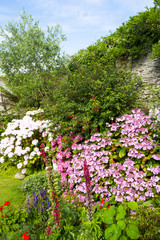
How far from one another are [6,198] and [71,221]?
2146mm

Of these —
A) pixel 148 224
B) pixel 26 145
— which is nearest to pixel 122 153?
pixel 148 224

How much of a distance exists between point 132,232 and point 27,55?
8.76m

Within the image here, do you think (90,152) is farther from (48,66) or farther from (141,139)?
(48,66)

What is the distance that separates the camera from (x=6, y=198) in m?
3.82

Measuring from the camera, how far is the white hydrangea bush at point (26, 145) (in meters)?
5.23

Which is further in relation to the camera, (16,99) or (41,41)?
(16,99)

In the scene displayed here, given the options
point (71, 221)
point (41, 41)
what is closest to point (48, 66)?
point (41, 41)

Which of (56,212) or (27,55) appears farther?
(27,55)

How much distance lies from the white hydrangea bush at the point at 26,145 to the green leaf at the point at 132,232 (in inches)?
147

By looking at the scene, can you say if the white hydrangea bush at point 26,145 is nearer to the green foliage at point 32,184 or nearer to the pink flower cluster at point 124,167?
the green foliage at point 32,184

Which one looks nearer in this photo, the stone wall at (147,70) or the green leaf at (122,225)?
the green leaf at (122,225)

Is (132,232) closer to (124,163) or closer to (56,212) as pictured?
(56,212)

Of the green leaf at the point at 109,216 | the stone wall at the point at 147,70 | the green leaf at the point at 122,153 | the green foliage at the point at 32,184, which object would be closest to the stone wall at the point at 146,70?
the stone wall at the point at 147,70

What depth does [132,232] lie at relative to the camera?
5.39ft
